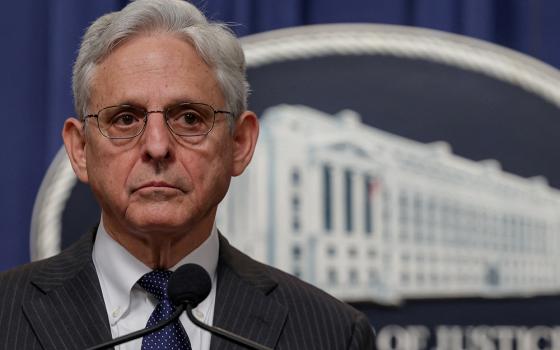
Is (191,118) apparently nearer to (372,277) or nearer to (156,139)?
(156,139)

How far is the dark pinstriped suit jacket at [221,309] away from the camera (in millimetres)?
1153

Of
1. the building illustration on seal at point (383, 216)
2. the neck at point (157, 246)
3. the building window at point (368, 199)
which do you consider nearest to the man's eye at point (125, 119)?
the neck at point (157, 246)

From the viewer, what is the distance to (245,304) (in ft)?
4.12

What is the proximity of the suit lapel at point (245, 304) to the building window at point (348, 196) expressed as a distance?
397 mm

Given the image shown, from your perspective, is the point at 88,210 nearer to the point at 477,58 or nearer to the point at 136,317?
the point at 136,317

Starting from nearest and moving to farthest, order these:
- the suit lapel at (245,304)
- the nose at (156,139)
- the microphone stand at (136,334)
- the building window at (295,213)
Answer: the microphone stand at (136,334) → the nose at (156,139) → the suit lapel at (245,304) → the building window at (295,213)

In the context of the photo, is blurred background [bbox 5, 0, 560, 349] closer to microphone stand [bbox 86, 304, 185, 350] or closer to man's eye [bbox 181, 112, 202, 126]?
man's eye [bbox 181, 112, 202, 126]

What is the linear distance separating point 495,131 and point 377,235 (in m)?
0.30

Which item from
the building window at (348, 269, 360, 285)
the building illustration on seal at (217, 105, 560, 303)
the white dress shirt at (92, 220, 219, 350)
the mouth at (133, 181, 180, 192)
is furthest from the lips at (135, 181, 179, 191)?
the building window at (348, 269, 360, 285)

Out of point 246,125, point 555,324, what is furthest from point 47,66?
point 555,324

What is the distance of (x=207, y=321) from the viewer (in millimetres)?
1235

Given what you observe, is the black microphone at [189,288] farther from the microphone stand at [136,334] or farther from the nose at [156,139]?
the nose at [156,139]

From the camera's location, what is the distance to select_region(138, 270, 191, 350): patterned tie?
3.74ft

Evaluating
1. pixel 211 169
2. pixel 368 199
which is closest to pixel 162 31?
Answer: pixel 211 169
